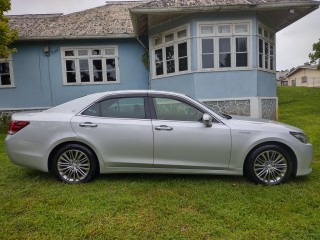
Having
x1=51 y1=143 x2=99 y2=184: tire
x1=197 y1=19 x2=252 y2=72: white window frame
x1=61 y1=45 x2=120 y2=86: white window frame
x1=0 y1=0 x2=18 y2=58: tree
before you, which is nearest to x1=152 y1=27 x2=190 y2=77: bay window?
x1=197 y1=19 x2=252 y2=72: white window frame

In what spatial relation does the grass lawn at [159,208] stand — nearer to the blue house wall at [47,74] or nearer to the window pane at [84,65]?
the blue house wall at [47,74]

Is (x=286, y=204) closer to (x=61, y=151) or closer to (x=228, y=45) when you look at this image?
(x=61, y=151)

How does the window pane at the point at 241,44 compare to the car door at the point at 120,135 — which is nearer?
the car door at the point at 120,135

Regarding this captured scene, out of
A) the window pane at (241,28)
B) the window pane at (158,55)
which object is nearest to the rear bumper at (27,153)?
the window pane at (158,55)

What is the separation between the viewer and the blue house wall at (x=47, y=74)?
1317cm

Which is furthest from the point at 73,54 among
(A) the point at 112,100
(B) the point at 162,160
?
(B) the point at 162,160

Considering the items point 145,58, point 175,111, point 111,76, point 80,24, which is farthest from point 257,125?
point 80,24

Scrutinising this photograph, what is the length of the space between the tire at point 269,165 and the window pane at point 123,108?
1.91 meters

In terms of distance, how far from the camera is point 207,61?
10.4m

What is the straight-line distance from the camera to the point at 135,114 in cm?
455

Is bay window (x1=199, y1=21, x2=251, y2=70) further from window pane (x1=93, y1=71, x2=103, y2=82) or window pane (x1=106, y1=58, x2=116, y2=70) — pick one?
window pane (x1=93, y1=71, x2=103, y2=82)

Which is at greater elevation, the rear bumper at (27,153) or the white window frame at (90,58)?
the white window frame at (90,58)

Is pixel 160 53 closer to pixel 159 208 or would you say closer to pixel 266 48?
pixel 266 48

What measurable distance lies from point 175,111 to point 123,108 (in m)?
0.86
